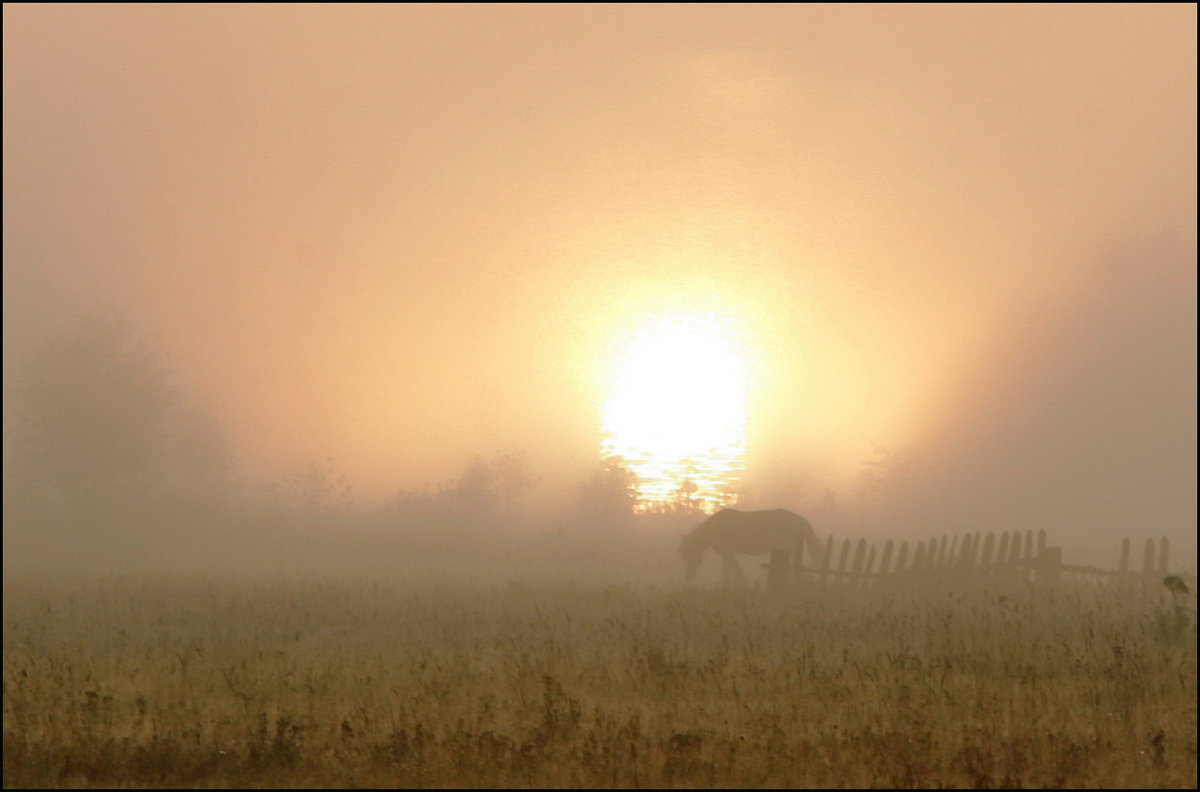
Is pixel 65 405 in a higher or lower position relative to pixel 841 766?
higher

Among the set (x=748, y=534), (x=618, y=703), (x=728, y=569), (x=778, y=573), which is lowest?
(x=728, y=569)

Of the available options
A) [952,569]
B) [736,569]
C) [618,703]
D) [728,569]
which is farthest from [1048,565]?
[618,703]

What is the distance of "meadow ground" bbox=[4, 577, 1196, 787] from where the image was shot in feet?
29.4

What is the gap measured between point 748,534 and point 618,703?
19.9 meters

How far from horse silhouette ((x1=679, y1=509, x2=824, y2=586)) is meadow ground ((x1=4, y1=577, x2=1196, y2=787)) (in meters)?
12.3

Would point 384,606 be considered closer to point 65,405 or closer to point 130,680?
point 130,680

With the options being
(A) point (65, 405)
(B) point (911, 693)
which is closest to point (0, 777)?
(B) point (911, 693)

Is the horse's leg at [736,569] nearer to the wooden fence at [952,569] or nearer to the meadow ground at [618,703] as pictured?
the wooden fence at [952,569]

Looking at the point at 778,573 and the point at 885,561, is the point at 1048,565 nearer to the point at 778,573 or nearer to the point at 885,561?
the point at 885,561

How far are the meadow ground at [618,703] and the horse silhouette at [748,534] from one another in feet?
40.4

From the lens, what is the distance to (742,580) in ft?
90.0

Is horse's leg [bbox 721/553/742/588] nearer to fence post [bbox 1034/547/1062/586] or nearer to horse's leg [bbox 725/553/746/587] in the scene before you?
horse's leg [bbox 725/553/746/587]

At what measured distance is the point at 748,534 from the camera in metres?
30.9

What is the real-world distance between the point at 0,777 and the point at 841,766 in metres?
6.64
